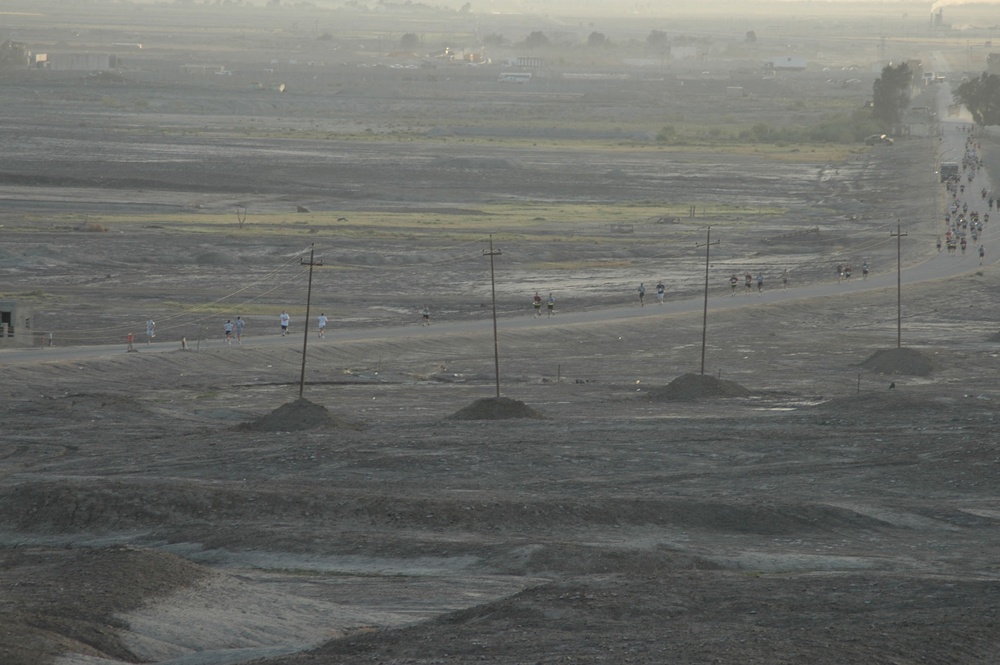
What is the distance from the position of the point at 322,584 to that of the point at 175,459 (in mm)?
9979

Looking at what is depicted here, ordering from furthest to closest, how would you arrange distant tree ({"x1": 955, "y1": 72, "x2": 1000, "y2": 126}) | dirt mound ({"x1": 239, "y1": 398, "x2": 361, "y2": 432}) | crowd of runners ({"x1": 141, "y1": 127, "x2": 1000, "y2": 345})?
distant tree ({"x1": 955, "y1": 72, "x2": 1000, "y2": 126}) < crowd of runners ({"x1": 141, "y1": 127, "x2": 1000, "y2": 345}) < dirt mound ({"x1": 239, "y1": 398, "x2": 361, "y2": 432})

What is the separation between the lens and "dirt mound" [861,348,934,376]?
155 feet

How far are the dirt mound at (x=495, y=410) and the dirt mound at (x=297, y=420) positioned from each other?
111 inches

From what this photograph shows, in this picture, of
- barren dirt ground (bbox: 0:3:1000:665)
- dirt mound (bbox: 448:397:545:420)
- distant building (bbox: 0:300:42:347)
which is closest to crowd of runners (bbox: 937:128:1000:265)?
barren dirt ground (bbox: 0:3:1000:665)

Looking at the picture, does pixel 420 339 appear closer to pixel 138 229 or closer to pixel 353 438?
pixel 353 438

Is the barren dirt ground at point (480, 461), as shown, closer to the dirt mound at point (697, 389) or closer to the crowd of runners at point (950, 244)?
the dirt mound at point (697, 389)

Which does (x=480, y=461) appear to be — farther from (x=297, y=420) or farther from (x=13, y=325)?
(x=13, y=325)

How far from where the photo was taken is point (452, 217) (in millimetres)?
84062

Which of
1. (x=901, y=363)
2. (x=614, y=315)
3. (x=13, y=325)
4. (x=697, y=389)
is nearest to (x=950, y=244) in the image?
(x=614, y=315)

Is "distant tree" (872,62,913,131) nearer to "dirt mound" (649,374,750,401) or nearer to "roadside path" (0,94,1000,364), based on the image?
"roadside path" (0,94,1000,364)

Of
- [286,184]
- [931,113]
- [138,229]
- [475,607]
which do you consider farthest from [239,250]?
[931,113]

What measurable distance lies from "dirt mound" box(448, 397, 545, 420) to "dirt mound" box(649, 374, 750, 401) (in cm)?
514

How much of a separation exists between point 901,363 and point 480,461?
1931 centimetres

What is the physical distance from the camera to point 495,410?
38406 mm
